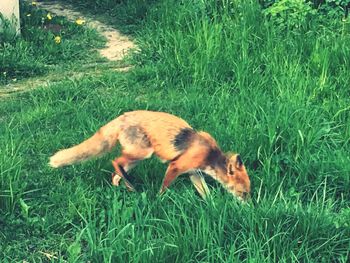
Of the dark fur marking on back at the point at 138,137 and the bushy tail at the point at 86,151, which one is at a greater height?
the dark fur marking on back at the point at 138,137

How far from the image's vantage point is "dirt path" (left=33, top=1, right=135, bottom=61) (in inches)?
359

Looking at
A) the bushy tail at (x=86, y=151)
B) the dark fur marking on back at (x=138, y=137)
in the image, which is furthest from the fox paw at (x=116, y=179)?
the dark fur marking on back at (x=138, y=137)

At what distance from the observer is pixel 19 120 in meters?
6.34

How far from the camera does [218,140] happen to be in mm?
5492

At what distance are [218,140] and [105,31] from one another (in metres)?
5.12

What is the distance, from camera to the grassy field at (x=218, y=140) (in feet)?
13.4

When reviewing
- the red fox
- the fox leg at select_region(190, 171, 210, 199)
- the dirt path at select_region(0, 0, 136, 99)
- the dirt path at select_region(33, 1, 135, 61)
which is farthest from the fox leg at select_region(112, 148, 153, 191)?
the dirt path at select_region(33, 1, 135, 61)

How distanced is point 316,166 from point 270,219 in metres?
1.03

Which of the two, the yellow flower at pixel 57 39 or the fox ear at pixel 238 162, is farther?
the yellow flower at pixel 57 39

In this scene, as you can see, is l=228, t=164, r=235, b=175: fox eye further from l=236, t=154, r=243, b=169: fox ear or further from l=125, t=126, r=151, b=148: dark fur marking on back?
l=125, t=126, r=151, b=148: dark fur marking on back

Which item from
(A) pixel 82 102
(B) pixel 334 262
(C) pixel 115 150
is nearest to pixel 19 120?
(A) pixel 82 102

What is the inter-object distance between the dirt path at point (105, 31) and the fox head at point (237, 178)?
14.6 ft

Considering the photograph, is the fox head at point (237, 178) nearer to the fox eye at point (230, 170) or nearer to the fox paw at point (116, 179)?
the fox eye at point (230, 170)

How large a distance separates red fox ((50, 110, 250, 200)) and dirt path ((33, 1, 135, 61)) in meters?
4.05
